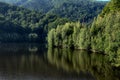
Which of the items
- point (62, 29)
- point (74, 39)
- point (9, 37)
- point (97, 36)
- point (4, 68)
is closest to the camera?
point (4, 68)

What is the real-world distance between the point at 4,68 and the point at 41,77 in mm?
12465

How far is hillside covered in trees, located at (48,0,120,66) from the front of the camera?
67.3 meters

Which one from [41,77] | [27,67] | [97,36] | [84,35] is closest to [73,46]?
[84,35]

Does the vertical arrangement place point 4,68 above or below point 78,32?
below

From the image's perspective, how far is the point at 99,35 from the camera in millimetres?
89938

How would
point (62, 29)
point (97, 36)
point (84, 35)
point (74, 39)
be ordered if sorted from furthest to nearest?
1. point (62, 29)
2. point (74, 39)
3. point (84, 35)
4. point (97, 36)

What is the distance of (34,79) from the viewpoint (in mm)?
49969

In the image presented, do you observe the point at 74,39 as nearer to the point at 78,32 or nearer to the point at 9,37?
the point at 78,32

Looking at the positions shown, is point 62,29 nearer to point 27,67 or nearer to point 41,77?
point 27,67

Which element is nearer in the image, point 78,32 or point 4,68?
point 4,68

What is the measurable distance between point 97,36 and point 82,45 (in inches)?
495

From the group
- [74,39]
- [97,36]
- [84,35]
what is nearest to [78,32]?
[74,39]

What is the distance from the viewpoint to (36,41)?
588 ft

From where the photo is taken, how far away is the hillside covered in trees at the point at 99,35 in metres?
67.3
